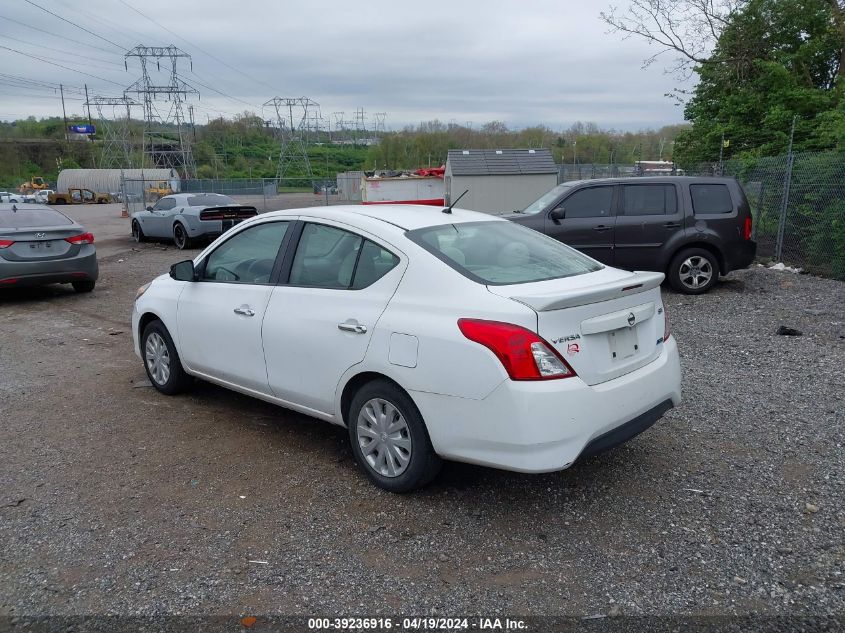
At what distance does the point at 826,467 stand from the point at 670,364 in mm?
1201

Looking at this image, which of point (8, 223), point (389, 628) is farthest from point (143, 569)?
point (8, 223)

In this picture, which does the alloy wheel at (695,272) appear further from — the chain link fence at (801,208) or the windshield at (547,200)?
the chain link fence at (801,208)

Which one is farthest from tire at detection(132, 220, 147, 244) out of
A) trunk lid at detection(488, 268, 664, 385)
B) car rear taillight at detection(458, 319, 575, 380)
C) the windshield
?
car rear taillight at detection(458, 319, 575, 380)

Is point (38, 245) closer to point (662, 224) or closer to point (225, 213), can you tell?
point (225, 213)

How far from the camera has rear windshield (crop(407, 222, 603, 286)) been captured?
13.0 feet

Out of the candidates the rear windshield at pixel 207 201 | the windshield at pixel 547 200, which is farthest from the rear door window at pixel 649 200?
the rear windshield at pixel 207 201

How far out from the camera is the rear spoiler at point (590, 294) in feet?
11.3

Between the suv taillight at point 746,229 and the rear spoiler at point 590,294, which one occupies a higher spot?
the rear spoiler at point 590,294

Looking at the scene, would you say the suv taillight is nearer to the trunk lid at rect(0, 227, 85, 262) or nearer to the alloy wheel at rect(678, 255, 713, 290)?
the alloy wheel at rect(678, 255, 713, 290)

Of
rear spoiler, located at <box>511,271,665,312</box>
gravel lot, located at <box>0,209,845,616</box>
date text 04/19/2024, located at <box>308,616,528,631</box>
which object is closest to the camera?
date text 04/19/2024, located at <box>308,616,528,631</box>

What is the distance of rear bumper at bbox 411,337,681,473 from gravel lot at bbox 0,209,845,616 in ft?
1.46

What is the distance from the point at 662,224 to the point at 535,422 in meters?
7.87

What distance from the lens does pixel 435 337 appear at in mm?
3574

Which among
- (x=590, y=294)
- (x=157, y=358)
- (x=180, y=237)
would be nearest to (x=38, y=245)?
(x=157, y=358)
